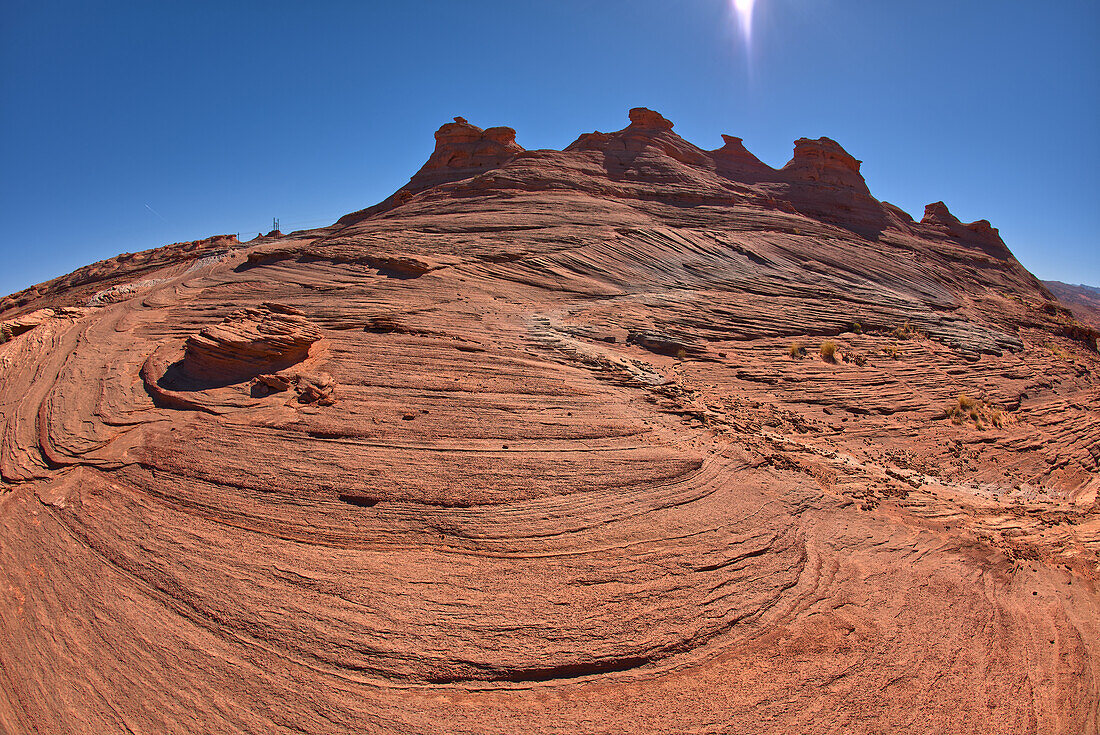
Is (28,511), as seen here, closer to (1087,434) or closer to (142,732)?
(142,732)

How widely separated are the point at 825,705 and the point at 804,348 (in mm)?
13730

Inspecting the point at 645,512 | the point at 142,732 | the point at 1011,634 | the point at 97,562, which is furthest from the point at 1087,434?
the point at 97,562

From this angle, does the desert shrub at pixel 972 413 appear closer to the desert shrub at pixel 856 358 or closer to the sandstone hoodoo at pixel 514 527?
the sandstone hoodoo at pixel 514 527

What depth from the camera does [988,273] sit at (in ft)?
110

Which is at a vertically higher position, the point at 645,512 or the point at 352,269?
the point at 352,269

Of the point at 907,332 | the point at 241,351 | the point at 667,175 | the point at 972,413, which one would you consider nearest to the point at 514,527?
the point at 241,351

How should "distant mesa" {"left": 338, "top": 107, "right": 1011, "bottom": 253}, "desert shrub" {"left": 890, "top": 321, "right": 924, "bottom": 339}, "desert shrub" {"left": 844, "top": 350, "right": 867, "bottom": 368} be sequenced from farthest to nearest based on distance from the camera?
"distant mesa" {"left": 338, "top": 107, "right": 1011, "bottom": 253} < "desert shrub" {"left": 890, "top": 321, "right": 924, "bottom": 339} < "desert shrub" {"left": 844, "top": 350, "right": 867, "bottom": 368}

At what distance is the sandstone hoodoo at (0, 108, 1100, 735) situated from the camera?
4086 mm

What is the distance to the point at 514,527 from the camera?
581 cm

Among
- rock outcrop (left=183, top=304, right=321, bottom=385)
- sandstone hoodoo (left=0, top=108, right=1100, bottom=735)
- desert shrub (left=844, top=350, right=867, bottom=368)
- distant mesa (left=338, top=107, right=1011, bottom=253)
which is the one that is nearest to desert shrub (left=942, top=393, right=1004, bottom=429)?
sandstone hoodoo (left=0, top=108, right=1100, bottom=735)

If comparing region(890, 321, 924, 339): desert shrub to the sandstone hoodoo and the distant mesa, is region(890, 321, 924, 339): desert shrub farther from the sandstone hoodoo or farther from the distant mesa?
the distant mesa

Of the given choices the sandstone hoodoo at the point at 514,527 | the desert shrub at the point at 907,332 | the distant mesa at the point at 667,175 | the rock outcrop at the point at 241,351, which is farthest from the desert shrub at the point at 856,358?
the distant mesa at the point at 667,175

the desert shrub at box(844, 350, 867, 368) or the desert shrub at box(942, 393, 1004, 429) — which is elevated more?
the desert shrub at box(844, 350, 867, 368)

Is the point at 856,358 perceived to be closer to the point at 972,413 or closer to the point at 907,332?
the point at 972,413
